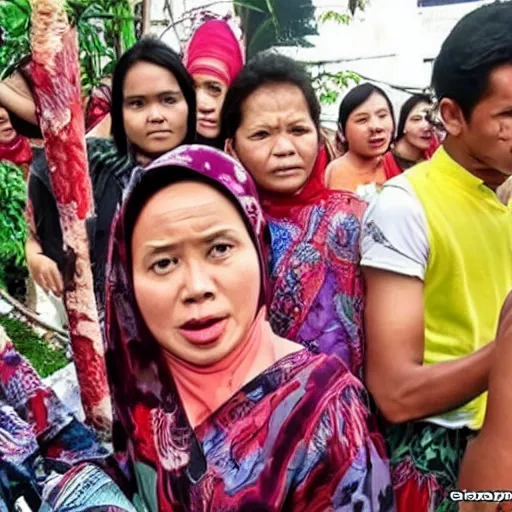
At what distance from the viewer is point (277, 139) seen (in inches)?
65.7

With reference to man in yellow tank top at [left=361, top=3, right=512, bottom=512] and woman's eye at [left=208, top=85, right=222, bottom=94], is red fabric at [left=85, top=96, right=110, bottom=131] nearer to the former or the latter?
woman's eye at [left=208, top=85, right=222, bottom=94]

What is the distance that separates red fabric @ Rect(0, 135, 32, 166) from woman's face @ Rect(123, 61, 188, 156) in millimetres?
818

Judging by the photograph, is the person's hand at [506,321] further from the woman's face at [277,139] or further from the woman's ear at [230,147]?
the woman's ear at [230,147]

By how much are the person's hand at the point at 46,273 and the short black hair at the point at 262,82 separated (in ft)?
3.49

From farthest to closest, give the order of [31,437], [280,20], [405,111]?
1. [280,20]
2. [405,111]
3. [31,437]

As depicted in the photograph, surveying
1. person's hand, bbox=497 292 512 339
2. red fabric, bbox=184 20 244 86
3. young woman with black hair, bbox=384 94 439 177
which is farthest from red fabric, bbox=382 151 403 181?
person's hand, bbox=497 292 512 339

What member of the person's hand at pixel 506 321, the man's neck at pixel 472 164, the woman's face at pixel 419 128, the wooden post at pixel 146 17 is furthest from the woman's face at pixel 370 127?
the person's hand at pixel 506 321

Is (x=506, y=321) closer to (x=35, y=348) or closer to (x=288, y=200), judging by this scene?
(x=288, y=200)

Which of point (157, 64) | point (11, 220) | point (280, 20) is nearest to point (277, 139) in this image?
point (157, 64)

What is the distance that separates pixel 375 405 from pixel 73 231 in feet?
5.03

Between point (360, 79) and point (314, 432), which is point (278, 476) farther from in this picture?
point (360, 79)

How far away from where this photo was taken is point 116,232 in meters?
1.20

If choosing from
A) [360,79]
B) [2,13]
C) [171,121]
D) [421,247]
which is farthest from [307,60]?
[421,247]

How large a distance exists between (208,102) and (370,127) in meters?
1.08
